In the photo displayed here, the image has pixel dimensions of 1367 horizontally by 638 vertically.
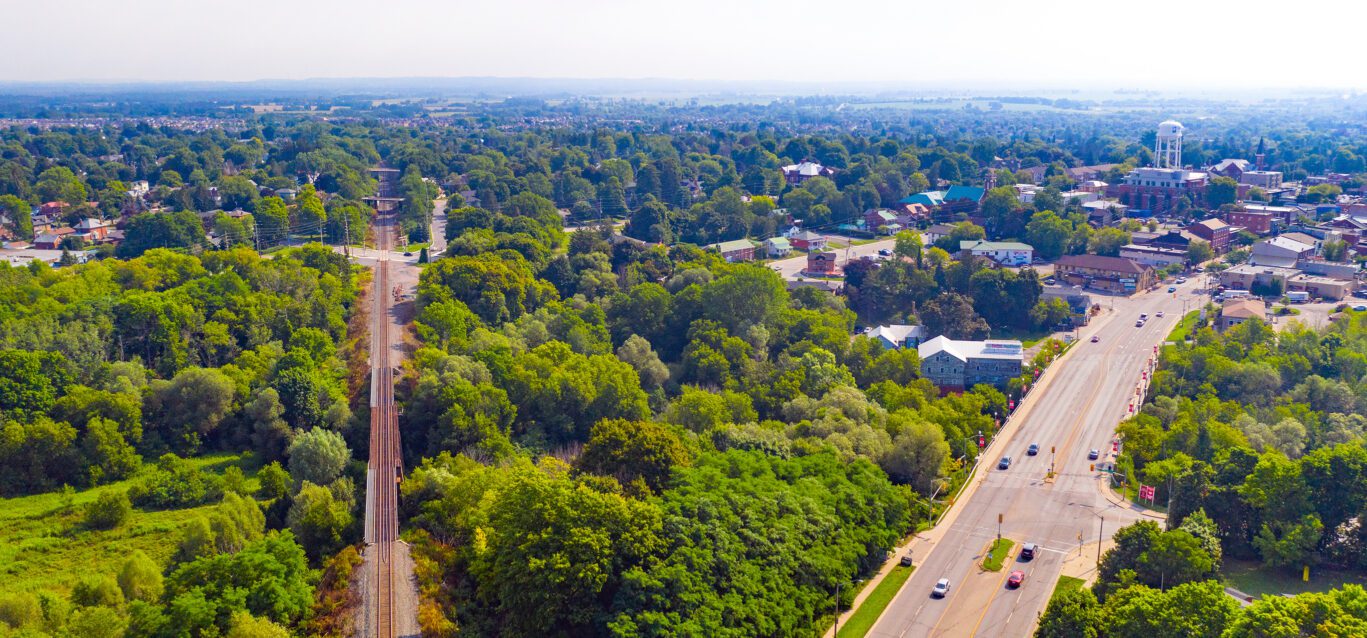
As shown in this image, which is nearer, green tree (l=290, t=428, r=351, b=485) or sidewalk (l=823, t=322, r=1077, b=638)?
sidewalk (l=823, t=322, r=1077, b=638)

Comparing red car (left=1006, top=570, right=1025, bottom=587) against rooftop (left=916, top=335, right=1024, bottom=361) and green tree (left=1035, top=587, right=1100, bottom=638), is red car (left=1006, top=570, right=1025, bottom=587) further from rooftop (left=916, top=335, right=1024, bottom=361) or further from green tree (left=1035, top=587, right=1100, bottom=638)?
rooftop (left=916, top=335, right=1024, bottom=361)

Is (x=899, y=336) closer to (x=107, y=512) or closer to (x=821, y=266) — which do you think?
(x=821, y=266)

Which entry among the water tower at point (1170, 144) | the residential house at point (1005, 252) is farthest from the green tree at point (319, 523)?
the water tower at point (1170, 144)

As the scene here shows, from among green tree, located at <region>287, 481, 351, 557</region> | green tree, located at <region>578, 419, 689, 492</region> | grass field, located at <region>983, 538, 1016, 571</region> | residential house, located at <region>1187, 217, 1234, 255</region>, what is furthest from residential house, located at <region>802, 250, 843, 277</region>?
green tree, located at <region>287, 481, 351, 557</region>

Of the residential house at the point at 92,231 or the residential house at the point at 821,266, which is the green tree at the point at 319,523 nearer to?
the residential house at the point at 821,266

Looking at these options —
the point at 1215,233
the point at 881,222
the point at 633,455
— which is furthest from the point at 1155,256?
the point at 633,455
